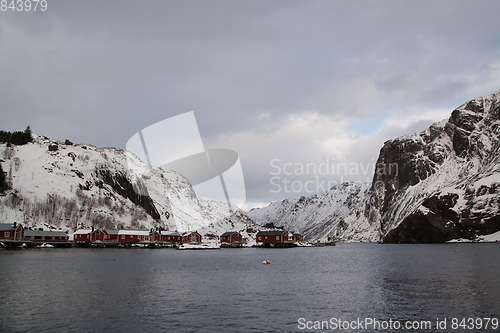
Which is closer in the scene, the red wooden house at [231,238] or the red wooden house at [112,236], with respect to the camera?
the red wooden house at [112,236]

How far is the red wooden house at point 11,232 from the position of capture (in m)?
129

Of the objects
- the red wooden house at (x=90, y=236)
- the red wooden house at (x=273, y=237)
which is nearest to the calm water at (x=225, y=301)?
the red wooden house at (x=90, y=236)

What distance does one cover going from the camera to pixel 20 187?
529 ft

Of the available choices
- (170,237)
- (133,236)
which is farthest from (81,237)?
(170,237)

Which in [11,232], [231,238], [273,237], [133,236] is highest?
[11,232]

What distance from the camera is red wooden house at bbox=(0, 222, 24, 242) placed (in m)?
129

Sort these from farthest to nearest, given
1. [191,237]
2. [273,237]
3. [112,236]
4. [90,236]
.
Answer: [191,237]
[273,237]
[112,236]
[90,236]

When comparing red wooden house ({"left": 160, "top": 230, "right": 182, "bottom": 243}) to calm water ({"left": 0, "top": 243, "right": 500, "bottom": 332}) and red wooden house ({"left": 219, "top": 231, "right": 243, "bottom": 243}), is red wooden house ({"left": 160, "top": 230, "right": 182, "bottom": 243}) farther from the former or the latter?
calm water ({"left": 0, "top": 243, "right": 500, "bottom": 332})

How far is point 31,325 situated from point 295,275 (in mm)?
36063

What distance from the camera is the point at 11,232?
5133 inches

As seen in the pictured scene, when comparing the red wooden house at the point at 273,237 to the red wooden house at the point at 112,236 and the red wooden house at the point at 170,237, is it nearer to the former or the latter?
the red wooden house at the point at 170,237

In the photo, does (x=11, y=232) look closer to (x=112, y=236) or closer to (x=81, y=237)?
(x=81, y=237)

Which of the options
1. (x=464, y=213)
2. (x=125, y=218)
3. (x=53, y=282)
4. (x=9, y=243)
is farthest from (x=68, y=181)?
(x=464, y=213)

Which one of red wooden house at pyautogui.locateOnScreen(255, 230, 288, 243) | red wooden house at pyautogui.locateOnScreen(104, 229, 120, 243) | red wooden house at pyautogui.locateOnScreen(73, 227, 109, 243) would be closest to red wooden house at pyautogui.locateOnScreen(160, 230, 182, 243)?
red wooden house at pyautogui.locateOnScreen(104, 229, 120, 243)
